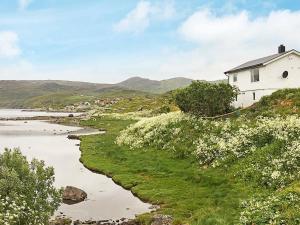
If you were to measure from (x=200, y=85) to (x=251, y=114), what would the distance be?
10.4m

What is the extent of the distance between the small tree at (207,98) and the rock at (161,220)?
32608mm

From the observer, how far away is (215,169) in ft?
131

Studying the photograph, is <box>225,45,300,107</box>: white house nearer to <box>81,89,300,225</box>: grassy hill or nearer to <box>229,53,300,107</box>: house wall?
<box>229,53,300,107</box>: house wall

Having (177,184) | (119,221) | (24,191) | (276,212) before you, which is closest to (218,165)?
(177,184)

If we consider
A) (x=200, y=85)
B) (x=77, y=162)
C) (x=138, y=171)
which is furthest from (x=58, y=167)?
(x=200, y=85)

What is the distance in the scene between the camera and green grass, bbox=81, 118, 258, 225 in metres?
28.5

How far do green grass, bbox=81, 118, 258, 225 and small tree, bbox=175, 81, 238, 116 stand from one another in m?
11.5

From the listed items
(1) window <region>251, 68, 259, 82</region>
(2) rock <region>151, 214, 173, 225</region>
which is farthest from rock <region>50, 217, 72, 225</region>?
(1) window <region>251, 68, 259, 82</region>

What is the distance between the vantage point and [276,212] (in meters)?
21.3

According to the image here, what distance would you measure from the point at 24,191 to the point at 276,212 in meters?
13.6

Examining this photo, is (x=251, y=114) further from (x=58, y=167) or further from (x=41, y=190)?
(x=41, y=190)

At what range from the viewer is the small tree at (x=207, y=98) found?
198ft

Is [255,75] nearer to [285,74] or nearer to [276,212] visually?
[285,74]

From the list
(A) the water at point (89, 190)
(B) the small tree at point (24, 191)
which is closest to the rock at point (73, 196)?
(A) the water at point (89, 190)
